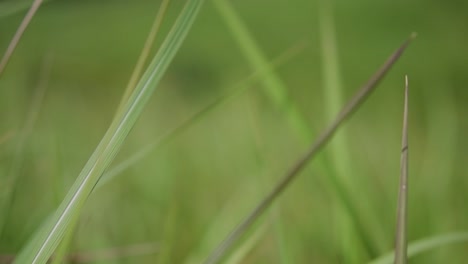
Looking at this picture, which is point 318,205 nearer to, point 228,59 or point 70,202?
point 70,202

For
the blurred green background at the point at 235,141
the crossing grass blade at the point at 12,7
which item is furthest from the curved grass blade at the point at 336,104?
the crossing grass blade at the point at 12,7

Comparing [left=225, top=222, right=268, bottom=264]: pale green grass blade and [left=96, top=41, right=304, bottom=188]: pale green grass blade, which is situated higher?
[left=96, top=41, right=304, bottom=188]: pale green grass blade

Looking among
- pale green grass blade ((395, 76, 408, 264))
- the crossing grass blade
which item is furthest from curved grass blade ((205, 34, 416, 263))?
the crossing grass blade

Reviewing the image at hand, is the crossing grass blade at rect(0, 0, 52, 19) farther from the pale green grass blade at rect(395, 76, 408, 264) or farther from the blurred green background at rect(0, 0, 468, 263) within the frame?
the pale green grass blade at rect(395, 76, 408, 264)

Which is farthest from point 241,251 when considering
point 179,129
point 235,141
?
point 235,141

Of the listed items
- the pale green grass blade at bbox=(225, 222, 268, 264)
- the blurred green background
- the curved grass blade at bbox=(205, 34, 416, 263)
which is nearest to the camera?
the curved grass blade at bbox=(205, 34, 416, 263)

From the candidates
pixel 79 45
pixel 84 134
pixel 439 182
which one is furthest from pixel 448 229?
pixel 79 45

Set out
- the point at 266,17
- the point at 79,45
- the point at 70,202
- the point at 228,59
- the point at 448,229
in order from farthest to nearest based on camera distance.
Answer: the point at 266,17, the point at 79,45, the point at 228,59, the point at 448,229, the point at 70,202
